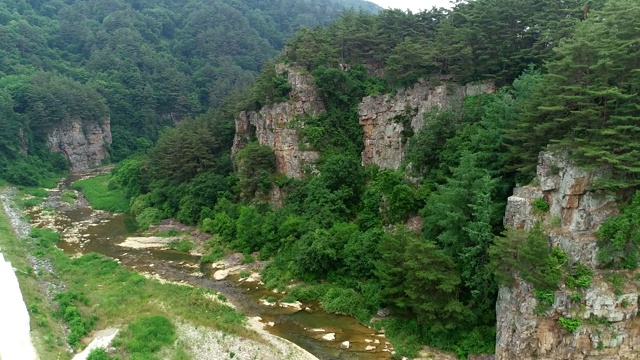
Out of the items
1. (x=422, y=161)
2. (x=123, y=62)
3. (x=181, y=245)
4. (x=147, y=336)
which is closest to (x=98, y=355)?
(x=147, y=336)

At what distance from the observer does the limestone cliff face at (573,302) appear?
21.5m

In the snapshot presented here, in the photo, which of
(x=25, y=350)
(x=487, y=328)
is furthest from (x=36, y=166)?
(x=487, y=328)

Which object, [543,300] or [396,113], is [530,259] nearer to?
[543,300]

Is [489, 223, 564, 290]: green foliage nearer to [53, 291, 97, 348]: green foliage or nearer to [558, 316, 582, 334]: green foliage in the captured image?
[558, 316, 582, 334]: green foliage

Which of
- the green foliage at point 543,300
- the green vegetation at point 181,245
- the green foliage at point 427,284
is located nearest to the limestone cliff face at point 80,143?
the green vegetation at point 181,245

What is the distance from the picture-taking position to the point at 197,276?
123 feet

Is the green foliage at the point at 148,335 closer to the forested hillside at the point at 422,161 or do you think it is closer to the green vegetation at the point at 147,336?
the green vegetation at the point at 147,336

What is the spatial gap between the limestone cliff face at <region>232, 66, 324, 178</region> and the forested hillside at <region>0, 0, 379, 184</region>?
4206 cm

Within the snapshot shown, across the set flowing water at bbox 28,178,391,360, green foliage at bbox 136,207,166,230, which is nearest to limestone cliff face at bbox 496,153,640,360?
flowing water at bbox 28,178,391,360

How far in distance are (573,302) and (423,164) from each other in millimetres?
14973

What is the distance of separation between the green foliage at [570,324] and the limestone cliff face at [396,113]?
20.1m

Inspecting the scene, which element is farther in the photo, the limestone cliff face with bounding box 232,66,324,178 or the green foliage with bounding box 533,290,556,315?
the limestone cliff face with bounding box 232,66,324,178

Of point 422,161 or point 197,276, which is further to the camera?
point 197,276

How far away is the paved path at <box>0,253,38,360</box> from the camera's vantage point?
23328 mm
